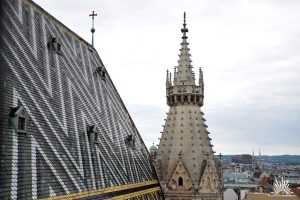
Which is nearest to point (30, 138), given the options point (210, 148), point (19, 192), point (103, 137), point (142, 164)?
point (19, 192)

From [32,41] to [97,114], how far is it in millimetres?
5056

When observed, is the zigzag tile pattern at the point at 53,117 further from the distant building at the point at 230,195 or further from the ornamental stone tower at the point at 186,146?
the distant building at the point at 230,195

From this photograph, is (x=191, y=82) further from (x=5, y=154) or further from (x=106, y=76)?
(x=5, y=154)

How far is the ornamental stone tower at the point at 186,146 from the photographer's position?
27875 millimetres

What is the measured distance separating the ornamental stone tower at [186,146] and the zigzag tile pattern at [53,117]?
4591 mm

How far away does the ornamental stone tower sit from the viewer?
27.9 m

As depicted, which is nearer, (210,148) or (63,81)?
(63,81)

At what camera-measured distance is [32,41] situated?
16.2m

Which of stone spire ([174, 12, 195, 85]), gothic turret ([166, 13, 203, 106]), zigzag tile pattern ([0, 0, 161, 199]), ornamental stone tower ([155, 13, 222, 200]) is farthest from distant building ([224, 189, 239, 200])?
zigzag tile pattern ([0, 0, 161, 199])

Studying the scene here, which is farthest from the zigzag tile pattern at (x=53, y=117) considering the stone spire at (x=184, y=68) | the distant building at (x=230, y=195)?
the distant building at (x=230, y=195)

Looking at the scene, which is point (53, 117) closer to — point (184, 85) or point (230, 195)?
point (184, 85)

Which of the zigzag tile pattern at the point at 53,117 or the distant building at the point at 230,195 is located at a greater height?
the zigzag tile pattern at the point at 53,117

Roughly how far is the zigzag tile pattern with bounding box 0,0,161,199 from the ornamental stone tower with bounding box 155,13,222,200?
15.1 ft

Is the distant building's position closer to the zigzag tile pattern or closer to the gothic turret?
the gothic turret
